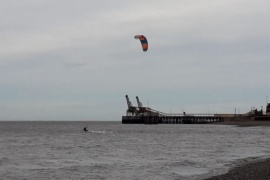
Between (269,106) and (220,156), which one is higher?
(269,106)

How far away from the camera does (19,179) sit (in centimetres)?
2627

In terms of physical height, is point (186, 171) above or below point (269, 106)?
below

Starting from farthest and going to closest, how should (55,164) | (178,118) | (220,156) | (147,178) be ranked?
(178,118) → (220,156) → (55,164) → (147,178)

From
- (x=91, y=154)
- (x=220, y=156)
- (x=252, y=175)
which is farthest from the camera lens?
(x=91, y=154)

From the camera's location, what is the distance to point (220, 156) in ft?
125

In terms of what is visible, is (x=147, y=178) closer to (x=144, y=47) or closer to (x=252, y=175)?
(x=252, y=175)

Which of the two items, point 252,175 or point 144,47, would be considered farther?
point 144,47

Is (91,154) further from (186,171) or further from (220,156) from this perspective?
(186,171)

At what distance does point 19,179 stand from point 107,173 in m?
4.85

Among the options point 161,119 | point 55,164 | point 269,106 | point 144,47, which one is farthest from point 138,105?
point 55,164

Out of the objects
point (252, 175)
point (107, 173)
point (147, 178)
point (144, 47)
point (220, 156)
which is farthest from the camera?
point (144, 47)

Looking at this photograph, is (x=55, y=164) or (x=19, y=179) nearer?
(x=19, y=179)

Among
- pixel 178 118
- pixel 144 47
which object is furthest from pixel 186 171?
pixel 178 118

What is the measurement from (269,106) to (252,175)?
139054 millimetres
